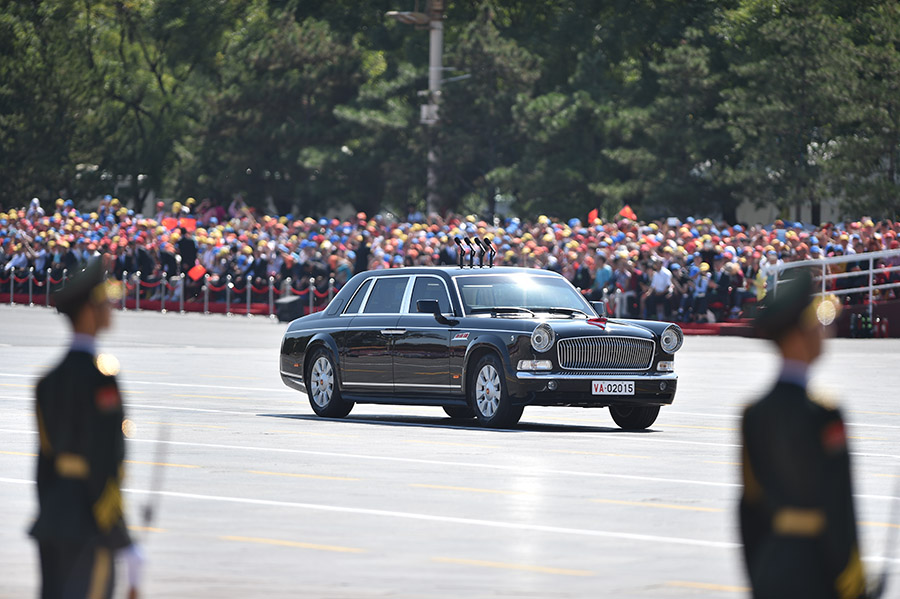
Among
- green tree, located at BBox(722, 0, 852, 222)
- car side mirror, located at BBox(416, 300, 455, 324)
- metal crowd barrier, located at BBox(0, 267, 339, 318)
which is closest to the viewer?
car side mirror, located at BBox(416, 300, 455, 324)

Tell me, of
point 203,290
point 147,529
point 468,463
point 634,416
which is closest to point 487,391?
point 634,416

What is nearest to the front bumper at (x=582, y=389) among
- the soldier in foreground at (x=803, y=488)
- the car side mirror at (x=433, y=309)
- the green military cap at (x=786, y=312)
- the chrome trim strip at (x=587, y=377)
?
the chrome trim strip at (x=587, y=377)

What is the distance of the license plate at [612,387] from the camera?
61.5 ft

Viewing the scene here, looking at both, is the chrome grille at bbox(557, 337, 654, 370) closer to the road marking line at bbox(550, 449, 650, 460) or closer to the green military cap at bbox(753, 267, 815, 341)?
the road marking line at bbox(550, 449, 650, 460)

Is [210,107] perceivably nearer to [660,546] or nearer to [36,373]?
[36,373]

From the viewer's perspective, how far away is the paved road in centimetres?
965

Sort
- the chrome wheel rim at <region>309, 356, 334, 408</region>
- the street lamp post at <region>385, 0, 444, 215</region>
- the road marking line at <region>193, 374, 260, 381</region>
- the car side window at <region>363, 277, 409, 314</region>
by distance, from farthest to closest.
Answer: the street lamp post at <region>385, 0, 444, 215</region> < the road marking line at <region>193, 374, 260, 381</region> < the chrome wheel rim at <region>309, 356, 334, 408</region> < the car side window at <region>363, 277, 409, 314</region>

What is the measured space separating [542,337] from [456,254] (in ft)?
80.2

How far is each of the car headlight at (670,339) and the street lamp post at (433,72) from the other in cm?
3708

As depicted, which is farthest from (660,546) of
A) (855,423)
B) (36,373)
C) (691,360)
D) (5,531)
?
(691,360)

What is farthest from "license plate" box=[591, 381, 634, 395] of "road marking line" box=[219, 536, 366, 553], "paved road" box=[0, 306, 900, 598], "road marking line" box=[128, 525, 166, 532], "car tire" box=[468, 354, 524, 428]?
"road marking line" box=[219, 536, 366, 553]

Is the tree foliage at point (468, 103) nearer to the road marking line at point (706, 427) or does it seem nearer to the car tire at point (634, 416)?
the road marking line at point (706, 427)

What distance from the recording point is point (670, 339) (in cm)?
1917

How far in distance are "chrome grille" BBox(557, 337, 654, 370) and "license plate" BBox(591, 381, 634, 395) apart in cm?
18
